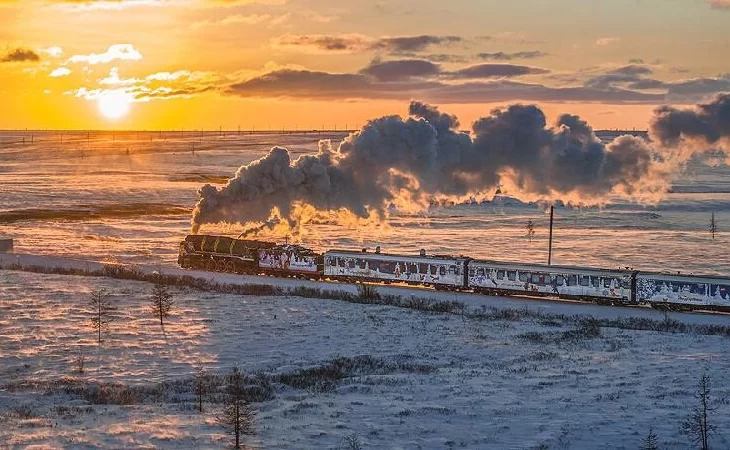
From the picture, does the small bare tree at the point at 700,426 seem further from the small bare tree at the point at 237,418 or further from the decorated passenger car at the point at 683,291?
the decorated passenger car at the point at 683,291

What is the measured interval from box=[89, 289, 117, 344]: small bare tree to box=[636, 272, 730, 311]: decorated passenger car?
31.8m

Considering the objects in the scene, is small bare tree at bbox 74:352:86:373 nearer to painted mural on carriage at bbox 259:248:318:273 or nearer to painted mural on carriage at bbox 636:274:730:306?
painted mural on carriage at bbox 259:248:318:273

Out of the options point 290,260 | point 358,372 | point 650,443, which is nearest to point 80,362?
point 358,372

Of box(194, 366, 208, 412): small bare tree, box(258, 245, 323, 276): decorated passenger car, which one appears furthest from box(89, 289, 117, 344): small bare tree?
box(258, 245, 323, 276): decorated passenger car

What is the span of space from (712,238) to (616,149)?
39649 millimetres

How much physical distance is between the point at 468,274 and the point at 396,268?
5.51 meters

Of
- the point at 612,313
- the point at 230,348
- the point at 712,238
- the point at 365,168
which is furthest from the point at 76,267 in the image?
the point at 712,238

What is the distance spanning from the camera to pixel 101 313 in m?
50.8

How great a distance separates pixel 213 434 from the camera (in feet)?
99.9

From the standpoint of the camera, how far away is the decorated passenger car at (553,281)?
58.3 metres

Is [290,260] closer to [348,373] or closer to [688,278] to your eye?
[688,278]

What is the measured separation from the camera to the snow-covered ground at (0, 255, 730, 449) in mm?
30625

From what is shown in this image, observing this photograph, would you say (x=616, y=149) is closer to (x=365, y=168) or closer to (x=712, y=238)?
(x=365, y=168)

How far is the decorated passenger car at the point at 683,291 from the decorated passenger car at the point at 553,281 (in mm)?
955
